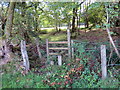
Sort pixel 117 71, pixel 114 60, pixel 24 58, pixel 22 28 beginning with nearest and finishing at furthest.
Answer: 1. pixel 117 71
2. pixel 114 60
3. pixel 24 58
4. pixel 22 28

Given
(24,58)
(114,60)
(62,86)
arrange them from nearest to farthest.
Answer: (62,86) < (114,60) < (24,58)

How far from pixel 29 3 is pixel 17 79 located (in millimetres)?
5908

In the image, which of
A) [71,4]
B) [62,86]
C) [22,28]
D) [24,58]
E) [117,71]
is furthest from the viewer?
[71,4]

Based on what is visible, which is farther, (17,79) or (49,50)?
(49,50)

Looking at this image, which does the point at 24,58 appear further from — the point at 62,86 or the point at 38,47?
the point at 62,86

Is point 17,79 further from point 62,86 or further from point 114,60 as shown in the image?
point 114,60

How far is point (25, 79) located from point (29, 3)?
5989 millimetres

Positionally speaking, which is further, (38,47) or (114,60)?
(38,47)

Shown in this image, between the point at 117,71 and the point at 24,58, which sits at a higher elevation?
the point at 24,58

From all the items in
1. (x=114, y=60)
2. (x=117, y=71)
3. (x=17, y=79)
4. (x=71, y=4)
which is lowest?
(x=17, y=79)

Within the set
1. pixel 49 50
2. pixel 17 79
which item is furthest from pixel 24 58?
pixel 49 50

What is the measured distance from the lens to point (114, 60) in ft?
12.9

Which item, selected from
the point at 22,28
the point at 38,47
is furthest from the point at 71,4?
the point at 38,47

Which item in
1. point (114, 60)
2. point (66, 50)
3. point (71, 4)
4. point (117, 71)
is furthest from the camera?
point (71, 4)
